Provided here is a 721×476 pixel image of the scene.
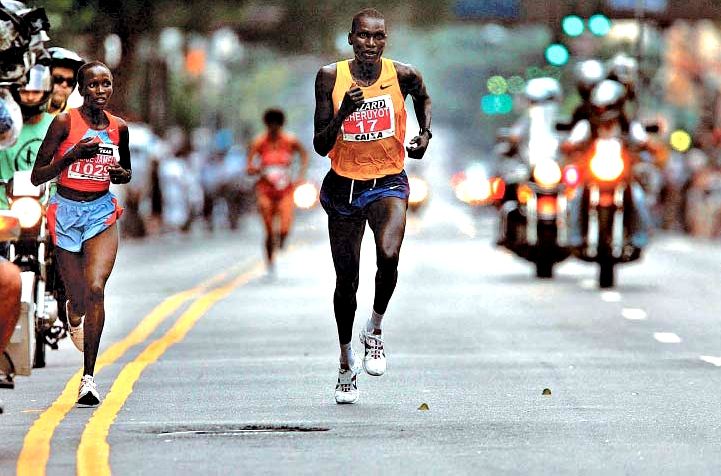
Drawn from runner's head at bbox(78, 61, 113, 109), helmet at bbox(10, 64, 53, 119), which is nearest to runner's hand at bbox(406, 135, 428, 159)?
runner's head at bbox(78, 61, 113, 109)

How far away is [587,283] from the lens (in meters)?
23.9

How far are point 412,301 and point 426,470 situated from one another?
12225mm

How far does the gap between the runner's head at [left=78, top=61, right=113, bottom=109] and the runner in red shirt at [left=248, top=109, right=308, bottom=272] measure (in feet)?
43.4

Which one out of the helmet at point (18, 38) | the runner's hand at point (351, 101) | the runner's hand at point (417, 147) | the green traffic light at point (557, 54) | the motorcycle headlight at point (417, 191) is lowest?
the motorcycle headlight at point (417, 191)

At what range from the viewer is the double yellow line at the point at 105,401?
9.27 metres

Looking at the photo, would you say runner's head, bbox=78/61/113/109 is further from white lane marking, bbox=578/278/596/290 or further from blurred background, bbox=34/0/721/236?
blurred background, bbox=34/0/721/236

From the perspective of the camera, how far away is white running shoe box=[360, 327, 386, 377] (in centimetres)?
1175

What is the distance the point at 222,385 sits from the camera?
1276 cm

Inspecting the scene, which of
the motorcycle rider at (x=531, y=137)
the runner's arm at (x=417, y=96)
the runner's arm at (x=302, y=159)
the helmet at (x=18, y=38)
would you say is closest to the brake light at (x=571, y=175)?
the motorcycle rider at (x=531, y=137)

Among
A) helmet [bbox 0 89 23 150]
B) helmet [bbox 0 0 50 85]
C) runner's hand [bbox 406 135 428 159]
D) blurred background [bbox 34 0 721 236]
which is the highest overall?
helmet [bbox 0 0 50 85]

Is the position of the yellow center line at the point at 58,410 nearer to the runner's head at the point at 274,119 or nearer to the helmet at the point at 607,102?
the helmet at the point at 607,102

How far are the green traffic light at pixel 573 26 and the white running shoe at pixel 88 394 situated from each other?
2281 centimetres

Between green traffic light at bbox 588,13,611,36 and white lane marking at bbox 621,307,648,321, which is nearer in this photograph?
white lane marking at bbox 621,307,648,321

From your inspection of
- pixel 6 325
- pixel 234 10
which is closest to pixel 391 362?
pixel 6 325
